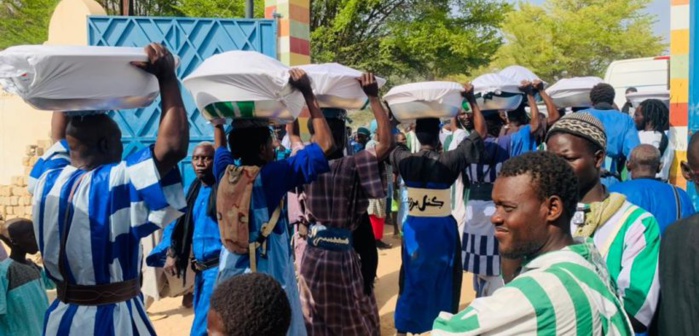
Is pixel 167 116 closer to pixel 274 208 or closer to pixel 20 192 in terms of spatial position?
pixel 274 208

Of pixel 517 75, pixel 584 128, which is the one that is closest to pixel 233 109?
pixel 584 128

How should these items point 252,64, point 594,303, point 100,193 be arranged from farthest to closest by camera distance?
point 252,64 < point 100,193 < point 594,303

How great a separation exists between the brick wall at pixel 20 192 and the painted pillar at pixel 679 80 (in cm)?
850

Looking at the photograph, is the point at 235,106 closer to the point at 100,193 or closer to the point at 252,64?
the point at 252,64

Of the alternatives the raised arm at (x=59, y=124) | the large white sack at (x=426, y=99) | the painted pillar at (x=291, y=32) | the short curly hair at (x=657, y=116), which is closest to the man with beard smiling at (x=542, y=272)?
the raised arm at (x=59, y=124)

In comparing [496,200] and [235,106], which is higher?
[235,106]

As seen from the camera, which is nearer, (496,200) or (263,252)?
(496,200)

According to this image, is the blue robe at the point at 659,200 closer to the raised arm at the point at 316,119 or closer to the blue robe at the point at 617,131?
the raised arm at the point at 316,119

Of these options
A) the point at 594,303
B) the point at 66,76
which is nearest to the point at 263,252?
the point at 66,76

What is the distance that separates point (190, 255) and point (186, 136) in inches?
87.3

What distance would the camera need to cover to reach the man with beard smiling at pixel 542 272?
1585mm

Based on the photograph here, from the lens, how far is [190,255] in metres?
4.42

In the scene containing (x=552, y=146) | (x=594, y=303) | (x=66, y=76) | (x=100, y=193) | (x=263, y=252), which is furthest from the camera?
(x=263, y=252)

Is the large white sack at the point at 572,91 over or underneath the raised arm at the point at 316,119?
over
